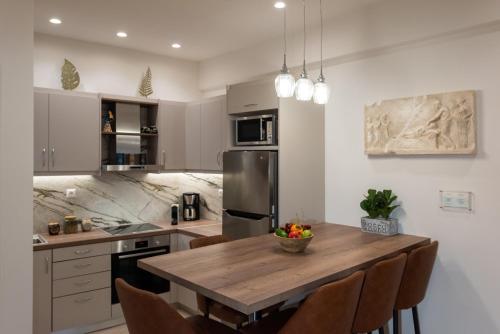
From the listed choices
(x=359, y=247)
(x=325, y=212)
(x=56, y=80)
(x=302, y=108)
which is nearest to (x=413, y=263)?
(x=359, y=247)

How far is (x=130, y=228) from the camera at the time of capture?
13.4 feet

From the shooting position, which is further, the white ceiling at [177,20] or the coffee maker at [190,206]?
the coffee maker at [190,206]

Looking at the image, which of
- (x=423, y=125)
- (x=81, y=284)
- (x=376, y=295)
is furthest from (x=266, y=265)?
(x=81, y=284)

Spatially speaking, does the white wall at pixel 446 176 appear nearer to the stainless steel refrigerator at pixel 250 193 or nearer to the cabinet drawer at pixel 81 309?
the stainless steel refrigerator at pixel 250 193

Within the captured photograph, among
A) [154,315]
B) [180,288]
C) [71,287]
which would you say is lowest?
[180,288]

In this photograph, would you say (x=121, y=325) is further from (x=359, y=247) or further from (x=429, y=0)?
(x=429, y=0)

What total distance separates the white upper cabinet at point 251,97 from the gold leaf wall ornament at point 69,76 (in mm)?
1547

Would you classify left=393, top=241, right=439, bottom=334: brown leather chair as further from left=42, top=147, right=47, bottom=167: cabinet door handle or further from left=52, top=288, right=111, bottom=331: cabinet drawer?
left=42, top=147, right=47, bottom=167: cabinet door handle

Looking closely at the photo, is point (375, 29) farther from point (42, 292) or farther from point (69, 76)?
point (42, 292)

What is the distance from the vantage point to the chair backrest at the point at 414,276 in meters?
2.36

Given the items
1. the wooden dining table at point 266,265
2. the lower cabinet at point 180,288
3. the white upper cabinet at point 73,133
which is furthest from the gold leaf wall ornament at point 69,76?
the wooden dining table at point 266,265

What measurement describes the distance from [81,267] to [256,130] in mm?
1995

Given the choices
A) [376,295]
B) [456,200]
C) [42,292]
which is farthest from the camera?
[42,292]

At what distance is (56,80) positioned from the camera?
3.85 metres
